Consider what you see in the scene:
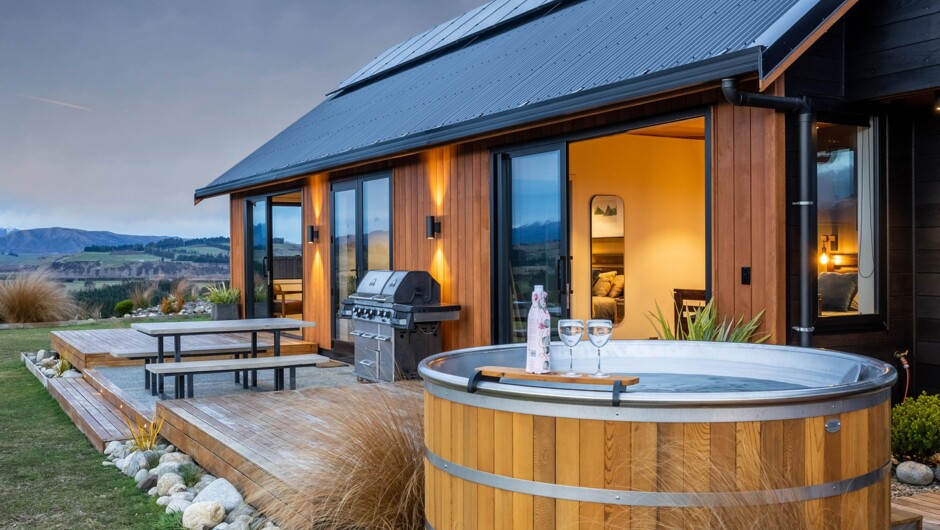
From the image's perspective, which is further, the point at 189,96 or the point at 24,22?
the point at 189,96

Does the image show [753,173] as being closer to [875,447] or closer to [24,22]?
[875,447]

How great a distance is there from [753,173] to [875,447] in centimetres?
279

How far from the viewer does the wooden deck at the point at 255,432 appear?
14.5 feet

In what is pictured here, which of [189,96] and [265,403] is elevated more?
[189,96]

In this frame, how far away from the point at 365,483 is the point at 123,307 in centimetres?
1625

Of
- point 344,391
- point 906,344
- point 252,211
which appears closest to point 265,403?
point 344,391

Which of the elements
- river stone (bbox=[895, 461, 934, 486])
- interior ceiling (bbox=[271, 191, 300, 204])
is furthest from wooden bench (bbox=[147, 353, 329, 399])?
interior ceiling (bbox=[271, 191, 300, 204])

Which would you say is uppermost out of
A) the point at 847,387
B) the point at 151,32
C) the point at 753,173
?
the point at 151,32

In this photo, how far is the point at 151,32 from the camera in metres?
20.6

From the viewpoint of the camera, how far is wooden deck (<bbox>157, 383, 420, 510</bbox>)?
4.43 m

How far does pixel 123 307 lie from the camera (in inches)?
717

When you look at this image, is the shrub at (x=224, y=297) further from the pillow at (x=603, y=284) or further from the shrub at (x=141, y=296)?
the pillow at (x=603, y=284)

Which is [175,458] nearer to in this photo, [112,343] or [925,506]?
[925,506]

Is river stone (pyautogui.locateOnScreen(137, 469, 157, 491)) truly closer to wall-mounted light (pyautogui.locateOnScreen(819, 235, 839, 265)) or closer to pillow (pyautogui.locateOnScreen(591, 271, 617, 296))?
wall-mounted light (pyautogui.locateOnScreen(819, 235, 839, 265))
